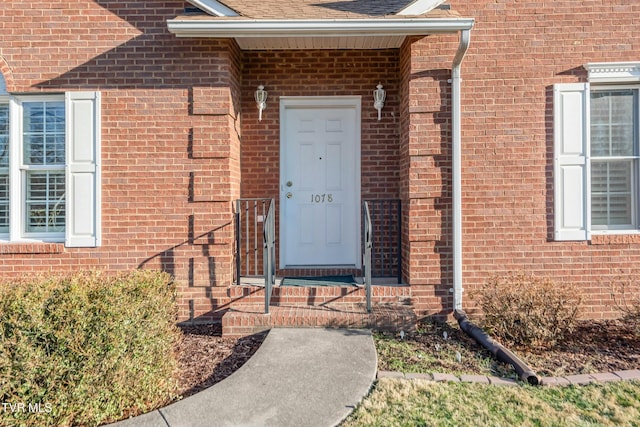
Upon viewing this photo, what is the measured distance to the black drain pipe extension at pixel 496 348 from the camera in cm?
333

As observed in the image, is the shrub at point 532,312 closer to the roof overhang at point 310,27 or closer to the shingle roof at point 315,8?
the roof overhang at point 310,27

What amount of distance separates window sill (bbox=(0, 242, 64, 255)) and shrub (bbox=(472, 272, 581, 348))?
4632 millimetres

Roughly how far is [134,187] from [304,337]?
252 centimetres

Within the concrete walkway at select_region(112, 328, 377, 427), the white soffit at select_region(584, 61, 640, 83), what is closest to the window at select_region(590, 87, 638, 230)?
the white soffit at select_region(584, 61, 640, 83)

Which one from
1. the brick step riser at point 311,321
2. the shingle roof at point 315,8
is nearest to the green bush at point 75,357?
the brick step riser at point 311,321

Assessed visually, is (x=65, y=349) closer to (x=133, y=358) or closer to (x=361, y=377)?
(x=133, y=358)

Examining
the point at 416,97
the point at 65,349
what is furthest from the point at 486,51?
the point at 65,349

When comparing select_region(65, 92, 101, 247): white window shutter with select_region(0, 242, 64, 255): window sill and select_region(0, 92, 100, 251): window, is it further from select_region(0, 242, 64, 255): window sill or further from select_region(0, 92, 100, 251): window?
select_region(0, 242, 64, 255): window sill

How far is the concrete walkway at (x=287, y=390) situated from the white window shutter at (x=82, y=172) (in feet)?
8.07

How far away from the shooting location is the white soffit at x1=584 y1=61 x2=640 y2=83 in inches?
189

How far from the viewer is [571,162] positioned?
4.84 metres

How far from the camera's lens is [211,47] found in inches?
189

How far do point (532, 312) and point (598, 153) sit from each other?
2.29 metres

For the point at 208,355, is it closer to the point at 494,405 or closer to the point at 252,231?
the point at 252,231
